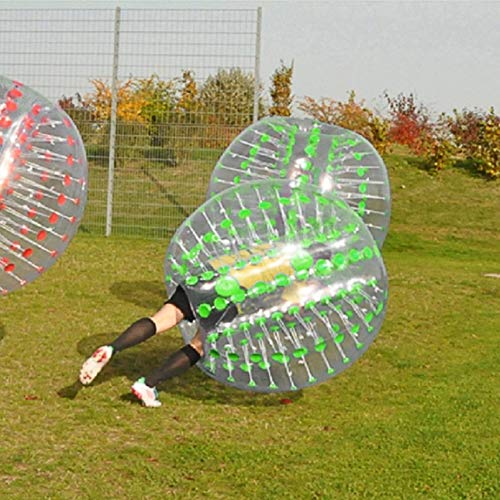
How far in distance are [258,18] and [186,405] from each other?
8738mm

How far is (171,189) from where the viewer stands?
13547mm

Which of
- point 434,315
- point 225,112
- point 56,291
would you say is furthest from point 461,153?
point 56,291

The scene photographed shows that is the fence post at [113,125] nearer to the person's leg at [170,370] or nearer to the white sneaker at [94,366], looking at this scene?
the person's leg at [170,370]

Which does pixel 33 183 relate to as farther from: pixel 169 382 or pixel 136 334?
pixel 169 382

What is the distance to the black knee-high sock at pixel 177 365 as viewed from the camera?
4.97m

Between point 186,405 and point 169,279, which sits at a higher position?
point 169,279

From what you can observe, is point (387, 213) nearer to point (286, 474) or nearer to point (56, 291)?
point (286, 474)

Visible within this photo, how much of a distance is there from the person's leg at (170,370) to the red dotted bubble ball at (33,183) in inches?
34.2

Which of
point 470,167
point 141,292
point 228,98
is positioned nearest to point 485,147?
point 470,167

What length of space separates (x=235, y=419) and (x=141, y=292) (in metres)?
3.96

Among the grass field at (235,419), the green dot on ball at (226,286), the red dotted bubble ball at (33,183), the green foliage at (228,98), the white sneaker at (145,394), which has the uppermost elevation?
the green foliage at (228,98)

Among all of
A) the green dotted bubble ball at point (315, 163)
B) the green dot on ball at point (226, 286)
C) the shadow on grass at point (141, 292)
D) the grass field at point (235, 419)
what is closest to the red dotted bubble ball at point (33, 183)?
the grass field at point (235, 419)

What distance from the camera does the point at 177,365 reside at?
5.01m

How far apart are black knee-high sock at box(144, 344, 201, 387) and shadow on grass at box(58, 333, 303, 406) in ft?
0.84
